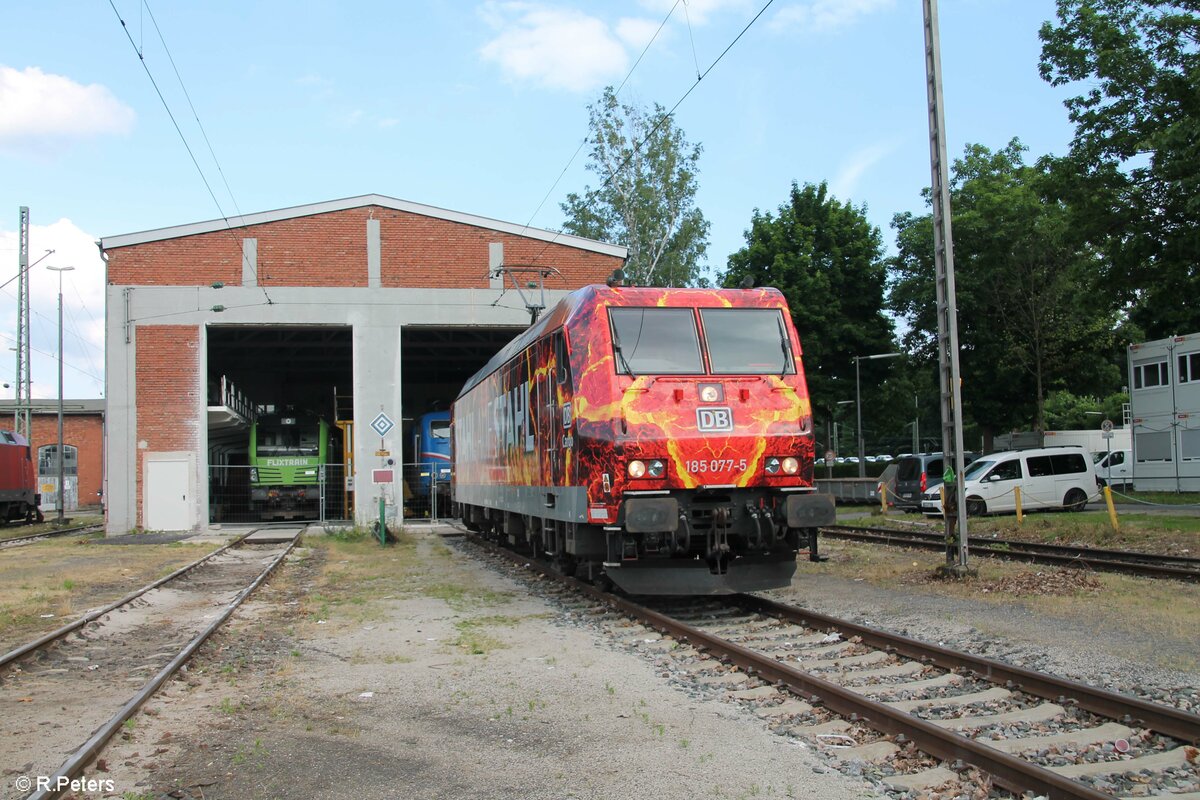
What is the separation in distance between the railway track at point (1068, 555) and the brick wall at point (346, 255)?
12455 millimetres

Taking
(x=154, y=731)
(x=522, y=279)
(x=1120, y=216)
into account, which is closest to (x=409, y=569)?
(x=154, y=731)

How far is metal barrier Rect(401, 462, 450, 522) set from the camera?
31109mm

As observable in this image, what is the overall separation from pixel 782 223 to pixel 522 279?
48.7 ft

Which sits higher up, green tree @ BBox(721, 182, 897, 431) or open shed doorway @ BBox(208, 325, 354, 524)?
green tree @ BBox(721, 182, 897, 431)

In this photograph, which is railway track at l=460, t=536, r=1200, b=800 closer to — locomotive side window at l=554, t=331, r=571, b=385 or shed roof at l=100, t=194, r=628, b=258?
locomotive side window at l=554, t=331, r=571, b=385

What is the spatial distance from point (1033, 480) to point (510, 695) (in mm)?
21129

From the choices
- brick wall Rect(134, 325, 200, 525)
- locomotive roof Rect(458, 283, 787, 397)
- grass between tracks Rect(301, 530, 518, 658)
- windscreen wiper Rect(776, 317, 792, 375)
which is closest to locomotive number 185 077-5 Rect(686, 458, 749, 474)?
windscreen wiper Rect(776, 317, 792, 375)

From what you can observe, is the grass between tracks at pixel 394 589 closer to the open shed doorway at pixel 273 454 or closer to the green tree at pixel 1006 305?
the open shed doorway at pixel 273 454

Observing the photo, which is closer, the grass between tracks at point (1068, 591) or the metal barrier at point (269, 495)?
the grass between tracks at point (1068, 591)

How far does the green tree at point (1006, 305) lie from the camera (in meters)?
34.4

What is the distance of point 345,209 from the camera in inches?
1081

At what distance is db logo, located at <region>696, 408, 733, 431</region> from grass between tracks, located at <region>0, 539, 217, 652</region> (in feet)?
22.6

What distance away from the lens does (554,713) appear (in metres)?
6.61

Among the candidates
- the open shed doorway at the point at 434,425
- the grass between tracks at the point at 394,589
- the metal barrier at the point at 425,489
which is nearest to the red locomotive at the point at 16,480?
the open shed doorway at the point at 434,425
